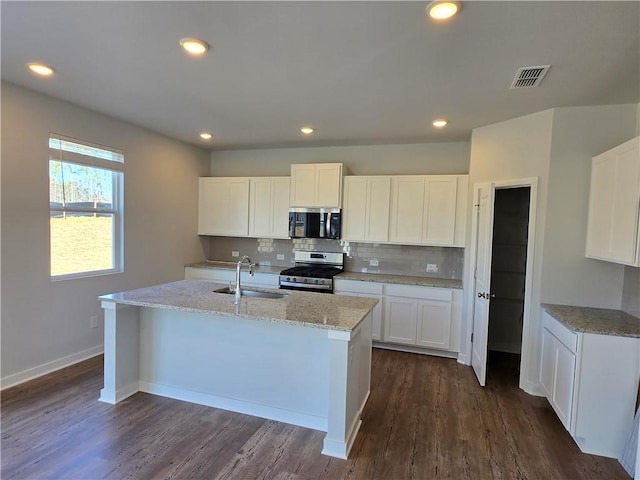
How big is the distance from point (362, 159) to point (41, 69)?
3.59m

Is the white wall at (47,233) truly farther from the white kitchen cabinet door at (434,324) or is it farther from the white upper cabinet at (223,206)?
the white kitchen cabinet door at (434,324)

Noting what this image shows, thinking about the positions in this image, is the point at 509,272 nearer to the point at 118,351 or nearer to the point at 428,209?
the point at 428,209

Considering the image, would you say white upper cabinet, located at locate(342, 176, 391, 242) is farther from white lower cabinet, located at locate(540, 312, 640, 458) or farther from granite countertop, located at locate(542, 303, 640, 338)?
white lower cabinet, located at locate(540, 312, 640, 458)

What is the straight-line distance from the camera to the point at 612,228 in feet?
8.86

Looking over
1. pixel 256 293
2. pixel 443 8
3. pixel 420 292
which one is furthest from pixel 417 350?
pixel 443 8

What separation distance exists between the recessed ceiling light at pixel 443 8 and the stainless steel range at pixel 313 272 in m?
3.19

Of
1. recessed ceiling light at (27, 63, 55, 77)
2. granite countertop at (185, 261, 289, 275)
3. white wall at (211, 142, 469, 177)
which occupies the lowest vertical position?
granite countertop at (185, 261, 289, 275)

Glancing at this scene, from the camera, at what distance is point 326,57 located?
233 centimetres

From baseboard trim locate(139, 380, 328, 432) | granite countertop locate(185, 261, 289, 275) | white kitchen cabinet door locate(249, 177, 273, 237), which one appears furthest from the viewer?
white kitchen cabinet door locate(249, 177, 273, 237)

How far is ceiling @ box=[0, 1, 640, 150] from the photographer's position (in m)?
1.84

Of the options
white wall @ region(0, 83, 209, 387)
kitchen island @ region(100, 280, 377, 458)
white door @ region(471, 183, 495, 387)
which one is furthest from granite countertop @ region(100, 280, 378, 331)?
white door @ region(471, 183, 495, 387)

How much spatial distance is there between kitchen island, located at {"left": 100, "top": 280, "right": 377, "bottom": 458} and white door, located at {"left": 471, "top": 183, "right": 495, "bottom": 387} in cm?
126

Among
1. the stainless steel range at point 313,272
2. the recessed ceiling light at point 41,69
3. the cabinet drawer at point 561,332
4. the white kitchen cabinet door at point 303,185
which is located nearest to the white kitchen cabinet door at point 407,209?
the stainless steel range at point 313,272

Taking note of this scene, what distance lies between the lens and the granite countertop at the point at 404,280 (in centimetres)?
421
